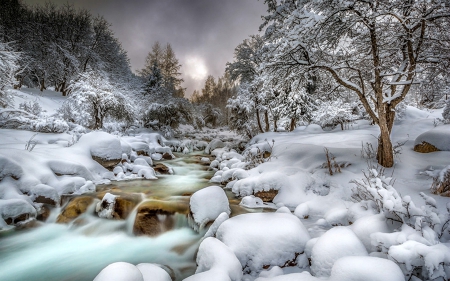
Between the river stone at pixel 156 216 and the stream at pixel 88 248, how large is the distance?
0.14 meters

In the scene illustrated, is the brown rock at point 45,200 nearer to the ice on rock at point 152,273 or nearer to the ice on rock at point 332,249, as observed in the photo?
the ice on rock at point 152,273

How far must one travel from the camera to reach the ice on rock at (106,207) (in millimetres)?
5020

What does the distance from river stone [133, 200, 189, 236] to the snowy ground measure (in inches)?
31.2

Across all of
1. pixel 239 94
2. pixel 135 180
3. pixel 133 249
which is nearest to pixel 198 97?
pixel 239 94

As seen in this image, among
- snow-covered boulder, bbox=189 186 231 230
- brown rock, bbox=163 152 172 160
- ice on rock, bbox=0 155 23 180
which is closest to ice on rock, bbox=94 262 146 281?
snow-covered boulder, bbox=189 186 231 230

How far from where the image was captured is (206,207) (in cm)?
441

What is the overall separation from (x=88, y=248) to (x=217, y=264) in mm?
3322

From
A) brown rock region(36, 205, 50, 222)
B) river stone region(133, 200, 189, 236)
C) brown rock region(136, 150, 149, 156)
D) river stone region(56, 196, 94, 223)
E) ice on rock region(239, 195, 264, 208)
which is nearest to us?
river stone region(133, 200, 189, 236)

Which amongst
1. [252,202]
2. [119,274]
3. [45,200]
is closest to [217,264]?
[119,274]

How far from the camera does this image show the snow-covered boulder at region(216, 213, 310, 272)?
285cm

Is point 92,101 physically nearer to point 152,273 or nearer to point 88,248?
point 88,248

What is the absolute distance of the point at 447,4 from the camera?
3852 mm

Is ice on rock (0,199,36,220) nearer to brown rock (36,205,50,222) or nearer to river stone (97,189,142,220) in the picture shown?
brown rock (36,205,50,222)

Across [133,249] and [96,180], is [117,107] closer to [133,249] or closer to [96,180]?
[96,180]
